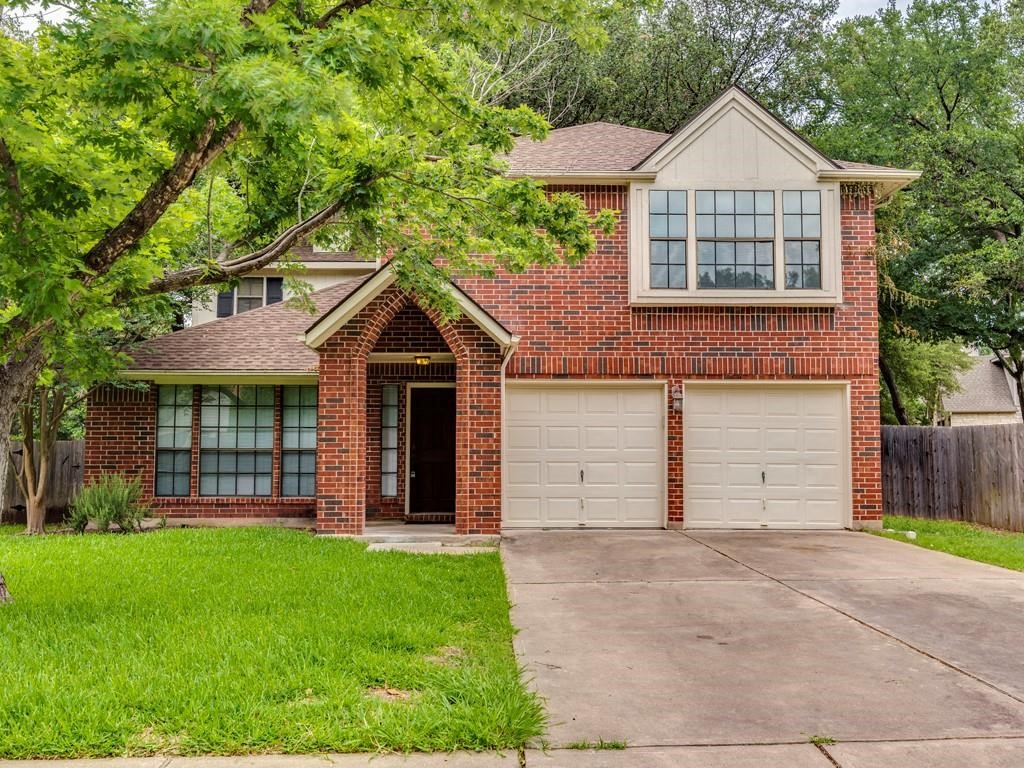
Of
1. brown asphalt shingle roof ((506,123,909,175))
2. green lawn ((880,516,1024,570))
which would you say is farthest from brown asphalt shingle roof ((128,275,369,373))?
green lawn ((880,516,1024,570))

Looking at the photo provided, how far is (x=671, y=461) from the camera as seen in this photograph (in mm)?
11750

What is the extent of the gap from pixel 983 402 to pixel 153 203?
3745 cm

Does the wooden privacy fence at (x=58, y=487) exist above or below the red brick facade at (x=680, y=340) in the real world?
below

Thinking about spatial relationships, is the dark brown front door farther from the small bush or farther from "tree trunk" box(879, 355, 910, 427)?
"tree trunk" box(879, 355, 910, 427)

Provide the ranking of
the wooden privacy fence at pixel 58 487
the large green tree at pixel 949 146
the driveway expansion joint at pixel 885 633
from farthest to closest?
the large green tree at pixel 949 146, the wooden privacy fence at pixel 58 487, the driveway expansion joint at pixel 885 633

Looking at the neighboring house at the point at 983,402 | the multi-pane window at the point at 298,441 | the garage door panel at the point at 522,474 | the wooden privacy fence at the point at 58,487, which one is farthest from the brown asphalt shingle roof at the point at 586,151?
the neighboring house at the point at 983,402

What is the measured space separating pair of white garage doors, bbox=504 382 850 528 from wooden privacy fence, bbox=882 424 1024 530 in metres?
3.29

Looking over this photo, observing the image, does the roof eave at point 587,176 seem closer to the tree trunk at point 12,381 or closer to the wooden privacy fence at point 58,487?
the tree trunk at point 12,381

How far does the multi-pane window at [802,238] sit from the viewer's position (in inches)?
464

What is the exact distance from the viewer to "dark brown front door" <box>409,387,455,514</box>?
12438 millimetres

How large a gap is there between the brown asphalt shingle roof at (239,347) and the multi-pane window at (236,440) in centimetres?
57

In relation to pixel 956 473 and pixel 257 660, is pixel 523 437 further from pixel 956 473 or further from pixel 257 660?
pixel 956 473

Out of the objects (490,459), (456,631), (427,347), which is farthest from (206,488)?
(456,631)

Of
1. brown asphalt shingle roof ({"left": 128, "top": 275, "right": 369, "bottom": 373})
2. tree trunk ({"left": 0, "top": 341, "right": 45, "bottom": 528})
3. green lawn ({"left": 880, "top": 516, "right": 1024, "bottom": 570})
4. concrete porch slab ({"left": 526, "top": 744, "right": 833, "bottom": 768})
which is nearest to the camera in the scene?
concrete porch slab ({"left": 526, "top": 744, "right": 833, "bottom": 768})
